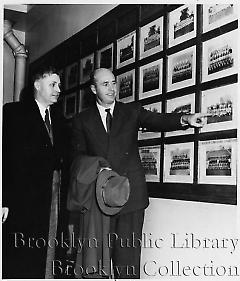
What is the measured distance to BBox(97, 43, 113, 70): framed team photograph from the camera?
2.06 m

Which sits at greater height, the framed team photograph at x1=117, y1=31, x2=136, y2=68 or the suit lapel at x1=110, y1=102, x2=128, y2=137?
the framed team photograph at x1=117, y1=31, x2=136, y2=68

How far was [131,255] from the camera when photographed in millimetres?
1644

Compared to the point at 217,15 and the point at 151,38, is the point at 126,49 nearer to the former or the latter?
the point at 151,38

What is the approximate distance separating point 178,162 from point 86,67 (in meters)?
0.91

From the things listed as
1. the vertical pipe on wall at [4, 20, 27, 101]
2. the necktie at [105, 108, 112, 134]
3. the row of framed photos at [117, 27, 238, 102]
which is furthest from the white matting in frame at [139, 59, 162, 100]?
the vertical pipe on wall at [4, 20, 27, 101]

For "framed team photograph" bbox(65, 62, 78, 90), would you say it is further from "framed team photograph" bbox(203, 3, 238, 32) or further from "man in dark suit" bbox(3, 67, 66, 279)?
"framed team photograph" bbox(203, 3, 238, 32)

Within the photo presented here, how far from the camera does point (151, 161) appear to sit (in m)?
1.80

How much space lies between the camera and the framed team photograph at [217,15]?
56.1 inches

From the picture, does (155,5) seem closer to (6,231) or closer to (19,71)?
(19,71)

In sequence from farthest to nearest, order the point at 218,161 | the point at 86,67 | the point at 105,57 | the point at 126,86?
the point at 86,67 → the point at 105,57 → the point at 126,86 → the point at 218,161

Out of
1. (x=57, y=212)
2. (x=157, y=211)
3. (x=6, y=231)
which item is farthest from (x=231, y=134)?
(x=6, y=231)

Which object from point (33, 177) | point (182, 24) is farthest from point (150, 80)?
point (33, 177)

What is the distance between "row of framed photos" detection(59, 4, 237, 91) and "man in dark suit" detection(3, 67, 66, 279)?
401mm

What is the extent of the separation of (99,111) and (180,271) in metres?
0.70
